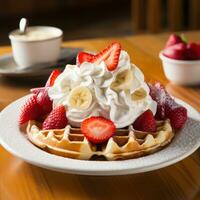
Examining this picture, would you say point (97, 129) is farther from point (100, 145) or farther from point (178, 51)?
point (178, 51)

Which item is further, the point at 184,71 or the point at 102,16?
the point at 102,16

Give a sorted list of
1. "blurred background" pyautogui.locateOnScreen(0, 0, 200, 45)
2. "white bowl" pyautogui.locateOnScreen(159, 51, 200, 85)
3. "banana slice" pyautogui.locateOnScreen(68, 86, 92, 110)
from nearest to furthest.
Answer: "banana slice" pyautogui.locateOnScreen(68, 86, 92, 110) < "white bowl" pyautogui.locateOnScreen(159, 51, 200, 85) < "blurred background" pyautogui.locateOnScreen(0, 0, 200, 45)

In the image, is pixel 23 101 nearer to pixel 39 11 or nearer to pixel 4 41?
pixel 4 41

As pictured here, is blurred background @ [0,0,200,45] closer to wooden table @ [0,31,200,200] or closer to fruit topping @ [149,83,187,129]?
fruit topping @ [149,83,187,129]

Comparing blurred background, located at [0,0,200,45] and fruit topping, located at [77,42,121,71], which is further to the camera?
blurred background, located at [0,0,200,45]

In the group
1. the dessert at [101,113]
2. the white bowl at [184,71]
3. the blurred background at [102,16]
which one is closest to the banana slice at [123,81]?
the dessert at [101,113]

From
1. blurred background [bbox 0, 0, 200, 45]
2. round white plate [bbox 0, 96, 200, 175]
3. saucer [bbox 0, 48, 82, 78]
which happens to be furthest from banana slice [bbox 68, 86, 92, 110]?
blurred background [bbox 0, 0, 200, 45]

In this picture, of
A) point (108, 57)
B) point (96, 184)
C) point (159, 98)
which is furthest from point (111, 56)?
point (96, 184)
